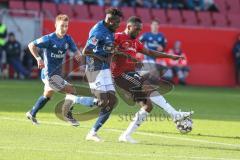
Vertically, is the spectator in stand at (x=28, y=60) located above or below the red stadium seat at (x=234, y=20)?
below

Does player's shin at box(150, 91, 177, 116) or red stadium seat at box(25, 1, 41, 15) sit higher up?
red stadium seat at box(25, 1, 41, 15)

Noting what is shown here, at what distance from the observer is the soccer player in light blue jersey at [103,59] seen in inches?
515

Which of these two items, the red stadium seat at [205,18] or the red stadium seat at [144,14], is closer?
the red stadium seat at [144,14]

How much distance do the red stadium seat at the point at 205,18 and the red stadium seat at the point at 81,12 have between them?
517 cm

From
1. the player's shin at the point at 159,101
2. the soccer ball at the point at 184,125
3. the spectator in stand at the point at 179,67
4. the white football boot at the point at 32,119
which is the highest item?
the player's shin at the point at 159,101

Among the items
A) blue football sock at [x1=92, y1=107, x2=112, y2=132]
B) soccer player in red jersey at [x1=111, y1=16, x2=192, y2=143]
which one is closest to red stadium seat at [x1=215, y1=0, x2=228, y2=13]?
soccer player in red jersey at [x1=111, y1=16, x2=192, y2=143]

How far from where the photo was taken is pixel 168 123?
1673 cm

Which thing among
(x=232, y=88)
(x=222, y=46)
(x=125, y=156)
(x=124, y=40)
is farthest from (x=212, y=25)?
(x=125, y=156)

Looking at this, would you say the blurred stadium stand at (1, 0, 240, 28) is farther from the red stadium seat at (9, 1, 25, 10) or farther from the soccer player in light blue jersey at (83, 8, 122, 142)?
the soccer player in light blue jersey at (83, 8, 122, 142)

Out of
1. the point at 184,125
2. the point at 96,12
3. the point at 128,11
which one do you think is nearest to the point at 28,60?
the point at 96,12

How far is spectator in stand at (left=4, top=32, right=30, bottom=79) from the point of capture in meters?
30.1

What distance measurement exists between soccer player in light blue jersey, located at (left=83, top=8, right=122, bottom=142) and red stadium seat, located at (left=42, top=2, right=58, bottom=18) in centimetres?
1838

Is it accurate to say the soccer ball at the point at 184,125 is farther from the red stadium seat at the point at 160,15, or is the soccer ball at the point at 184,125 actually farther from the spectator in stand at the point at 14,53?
the red stadium seat at the point at 160,15

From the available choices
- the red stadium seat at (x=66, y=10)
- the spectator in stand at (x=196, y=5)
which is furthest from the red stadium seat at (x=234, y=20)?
the red stadium seat at (x=66, y=10)
